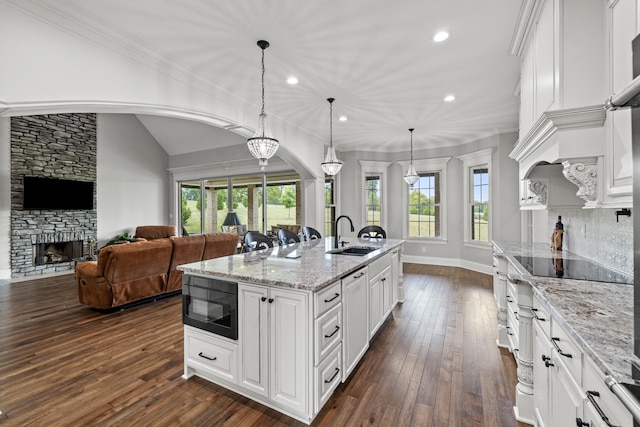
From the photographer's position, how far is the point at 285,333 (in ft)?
6.12

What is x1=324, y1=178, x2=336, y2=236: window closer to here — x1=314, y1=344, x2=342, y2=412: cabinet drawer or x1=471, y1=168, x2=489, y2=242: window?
x1=471, y1=168, x2=489, y2=242: window

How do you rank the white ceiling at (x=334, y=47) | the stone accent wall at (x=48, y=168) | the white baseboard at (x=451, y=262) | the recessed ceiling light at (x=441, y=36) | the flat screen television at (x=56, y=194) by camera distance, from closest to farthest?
the white ceiling at (x=334, y=47) → the recessed ceiling light at (x=441, y=36) → the stone accent wall at (x=48, y=168) → the flat screen television at (x=56, y=194) → the white baseboard at (x=451, y=262)

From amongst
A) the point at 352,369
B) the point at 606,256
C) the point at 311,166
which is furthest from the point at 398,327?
the point at 311,166

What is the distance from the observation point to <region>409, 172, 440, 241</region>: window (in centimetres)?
710

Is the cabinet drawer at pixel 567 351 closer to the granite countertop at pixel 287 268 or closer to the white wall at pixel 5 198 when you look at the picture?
the granite countertop at pixel 287 268

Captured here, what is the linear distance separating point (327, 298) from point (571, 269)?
178cm

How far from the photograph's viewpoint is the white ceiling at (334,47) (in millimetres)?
2336

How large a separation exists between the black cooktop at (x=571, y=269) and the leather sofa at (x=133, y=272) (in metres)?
4.36

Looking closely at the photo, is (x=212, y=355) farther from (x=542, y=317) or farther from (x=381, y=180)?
(x=381, y=180)

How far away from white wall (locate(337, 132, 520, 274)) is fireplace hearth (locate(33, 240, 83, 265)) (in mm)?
6354

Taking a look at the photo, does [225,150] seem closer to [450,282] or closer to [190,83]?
[190,83]

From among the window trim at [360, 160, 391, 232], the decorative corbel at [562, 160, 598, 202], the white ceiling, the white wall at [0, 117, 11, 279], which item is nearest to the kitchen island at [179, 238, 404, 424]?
the decorative corbel at [562, 160, 598, 202]

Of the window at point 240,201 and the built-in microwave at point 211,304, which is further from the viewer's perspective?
the window at point 240,201

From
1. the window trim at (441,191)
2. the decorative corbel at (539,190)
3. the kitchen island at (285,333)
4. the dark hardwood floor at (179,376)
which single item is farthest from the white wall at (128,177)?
the decorative corbel at (539,190)
